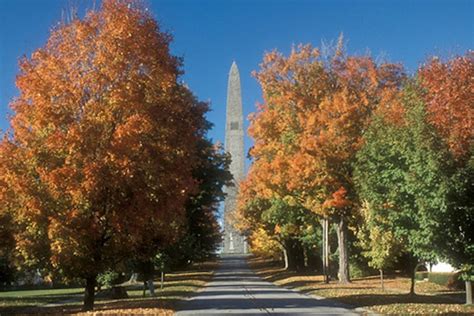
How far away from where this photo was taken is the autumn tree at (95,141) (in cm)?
1916

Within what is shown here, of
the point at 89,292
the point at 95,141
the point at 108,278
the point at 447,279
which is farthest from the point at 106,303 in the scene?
the point at 447,279

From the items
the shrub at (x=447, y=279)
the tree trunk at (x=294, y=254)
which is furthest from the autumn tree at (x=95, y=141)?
the tree trunk at (x=294, y=254)

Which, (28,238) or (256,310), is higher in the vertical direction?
(28,238)

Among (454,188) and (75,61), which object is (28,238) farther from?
(454,188)

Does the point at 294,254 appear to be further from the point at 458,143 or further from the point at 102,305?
the point at 458,143

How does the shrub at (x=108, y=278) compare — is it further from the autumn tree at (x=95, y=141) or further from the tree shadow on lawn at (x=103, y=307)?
the autumn tree at (x=95, y=141)

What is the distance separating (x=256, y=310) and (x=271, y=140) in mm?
18299

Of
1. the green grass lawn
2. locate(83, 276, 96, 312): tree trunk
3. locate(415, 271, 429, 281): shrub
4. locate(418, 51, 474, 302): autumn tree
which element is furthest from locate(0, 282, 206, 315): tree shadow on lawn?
locate(415, 271, 429, 281): shrub

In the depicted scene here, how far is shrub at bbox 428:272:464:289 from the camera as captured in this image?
1300 inches

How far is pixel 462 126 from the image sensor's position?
794 inches

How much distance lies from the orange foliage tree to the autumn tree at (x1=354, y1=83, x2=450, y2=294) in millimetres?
8258

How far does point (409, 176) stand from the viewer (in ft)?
65.3

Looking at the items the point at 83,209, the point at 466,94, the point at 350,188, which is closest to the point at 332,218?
the point at 350,188

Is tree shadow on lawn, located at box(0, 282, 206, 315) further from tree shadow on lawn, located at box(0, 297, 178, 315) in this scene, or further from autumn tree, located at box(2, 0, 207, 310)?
autumn tree, located at box(2, 0, 207, 310)
